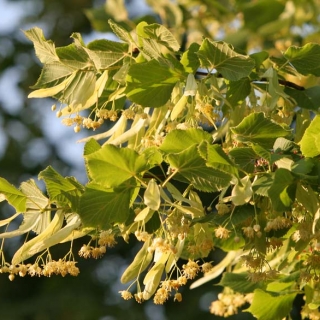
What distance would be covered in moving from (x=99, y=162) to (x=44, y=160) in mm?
2859

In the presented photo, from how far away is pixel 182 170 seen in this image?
33.7 inches

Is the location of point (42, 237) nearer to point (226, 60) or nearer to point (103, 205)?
point (103, 205)

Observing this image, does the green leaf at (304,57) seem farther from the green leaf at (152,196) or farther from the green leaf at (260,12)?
the green leaf at (260,12)

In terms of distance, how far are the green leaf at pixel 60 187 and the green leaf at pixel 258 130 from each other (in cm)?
18

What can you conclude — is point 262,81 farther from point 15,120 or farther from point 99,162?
point 15,120

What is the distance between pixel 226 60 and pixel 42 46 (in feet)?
0.72

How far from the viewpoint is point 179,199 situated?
2.93 feet

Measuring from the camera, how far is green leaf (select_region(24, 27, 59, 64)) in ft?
3.23

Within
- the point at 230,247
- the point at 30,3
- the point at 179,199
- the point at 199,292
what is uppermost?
the point at 179,199

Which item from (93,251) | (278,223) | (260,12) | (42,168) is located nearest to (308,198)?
(278,223)

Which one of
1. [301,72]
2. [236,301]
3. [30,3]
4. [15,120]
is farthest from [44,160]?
[301,72]

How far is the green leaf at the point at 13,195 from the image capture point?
92 cm

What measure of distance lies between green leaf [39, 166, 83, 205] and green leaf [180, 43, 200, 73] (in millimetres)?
191

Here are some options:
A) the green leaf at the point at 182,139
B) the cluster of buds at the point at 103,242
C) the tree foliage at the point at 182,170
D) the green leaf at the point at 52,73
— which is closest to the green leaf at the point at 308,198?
the tree foliage at the point at 182,170
